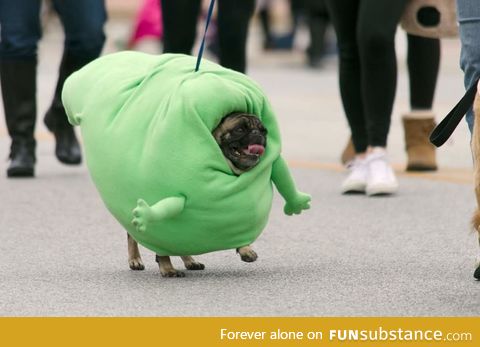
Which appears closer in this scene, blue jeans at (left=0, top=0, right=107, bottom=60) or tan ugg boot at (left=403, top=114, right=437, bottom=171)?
blue jeans at (left=0, top=0, right=107, bottom=60)

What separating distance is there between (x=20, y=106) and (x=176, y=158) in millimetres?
3245

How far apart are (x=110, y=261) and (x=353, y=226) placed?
4.20ft

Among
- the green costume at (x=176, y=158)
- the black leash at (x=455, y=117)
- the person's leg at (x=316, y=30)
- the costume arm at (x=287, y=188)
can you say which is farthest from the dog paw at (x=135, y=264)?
the person's leg at (x=316, y=30)

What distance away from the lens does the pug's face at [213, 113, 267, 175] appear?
15.8 feet

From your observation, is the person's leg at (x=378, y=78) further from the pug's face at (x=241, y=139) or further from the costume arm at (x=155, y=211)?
the costume arm at (x=155, y=211)

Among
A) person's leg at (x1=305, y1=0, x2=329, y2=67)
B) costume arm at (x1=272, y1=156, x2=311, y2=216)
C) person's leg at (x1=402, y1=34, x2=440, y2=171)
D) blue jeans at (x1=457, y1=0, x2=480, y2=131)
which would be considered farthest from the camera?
person's leg at (x1=305, y1=0, x2=329, y2=67)

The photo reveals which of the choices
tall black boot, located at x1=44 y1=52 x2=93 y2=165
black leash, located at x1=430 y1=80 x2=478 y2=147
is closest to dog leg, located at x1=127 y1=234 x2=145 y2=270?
black leash, located at x1=430 y1=80 x2=478 y2=147

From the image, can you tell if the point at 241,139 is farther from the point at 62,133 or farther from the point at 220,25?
the point at 62,133

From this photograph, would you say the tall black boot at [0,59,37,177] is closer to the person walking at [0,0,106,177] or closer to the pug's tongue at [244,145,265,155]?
the person walking at [0,0,106,177]

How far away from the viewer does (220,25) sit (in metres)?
7.77

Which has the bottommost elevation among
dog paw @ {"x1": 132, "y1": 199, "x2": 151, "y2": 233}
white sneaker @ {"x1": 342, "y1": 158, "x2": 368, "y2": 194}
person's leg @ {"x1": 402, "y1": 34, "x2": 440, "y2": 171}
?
white sneaker @ {"x1": 342, "y1": 158, "x2": 368, "y2": 194}

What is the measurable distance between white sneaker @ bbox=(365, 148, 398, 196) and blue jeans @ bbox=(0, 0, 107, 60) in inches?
62.7

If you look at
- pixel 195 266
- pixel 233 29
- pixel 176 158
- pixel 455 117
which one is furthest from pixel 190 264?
pixel 233 29
